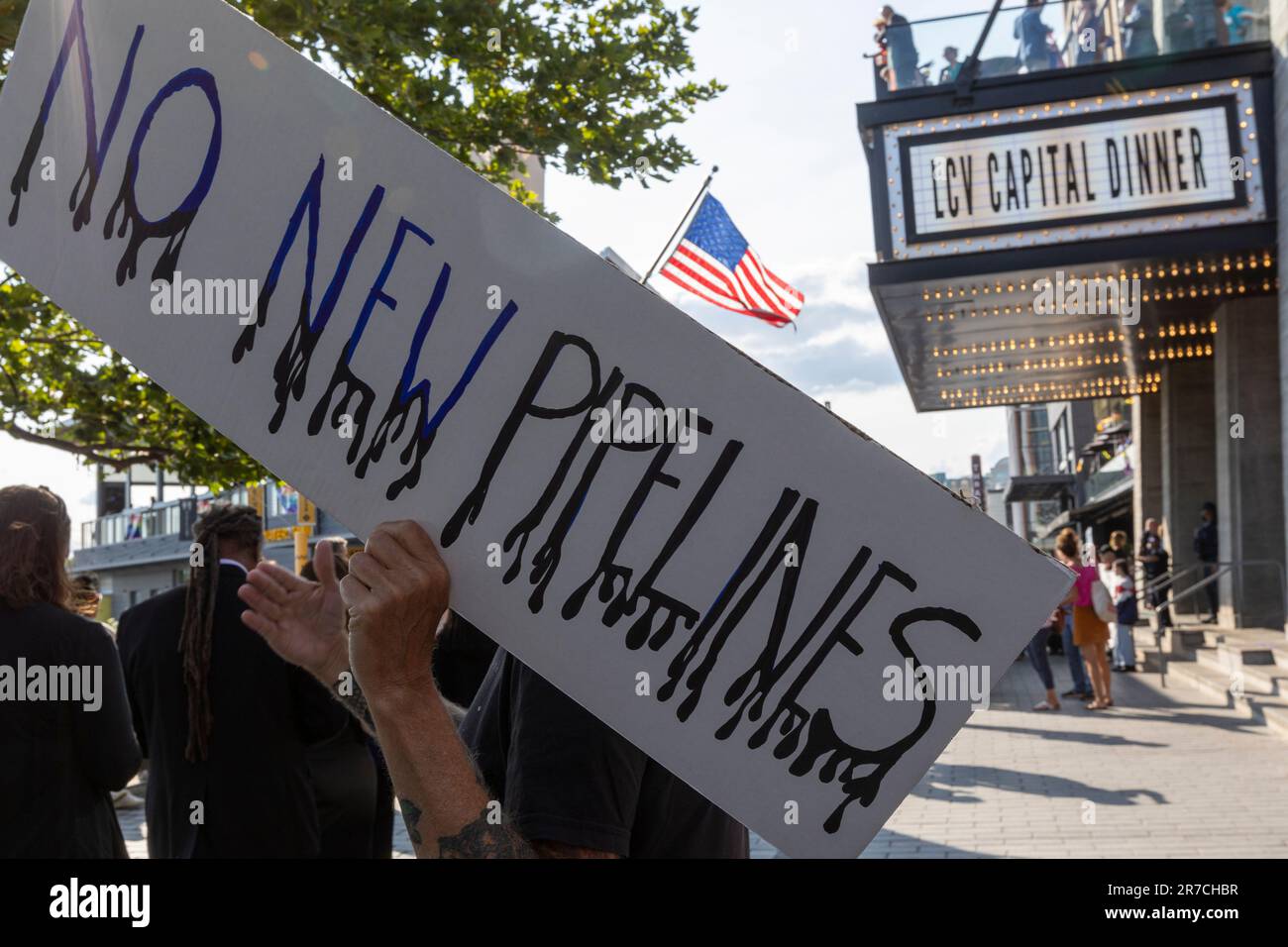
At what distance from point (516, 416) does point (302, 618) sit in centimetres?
79

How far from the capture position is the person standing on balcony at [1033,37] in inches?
612

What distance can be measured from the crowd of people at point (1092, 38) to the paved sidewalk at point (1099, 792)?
8270 mm

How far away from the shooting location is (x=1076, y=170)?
1572cm

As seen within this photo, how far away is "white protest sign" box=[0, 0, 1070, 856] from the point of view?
4.95ft

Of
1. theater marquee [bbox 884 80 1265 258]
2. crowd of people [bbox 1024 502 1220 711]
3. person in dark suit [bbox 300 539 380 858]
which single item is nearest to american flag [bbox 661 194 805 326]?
crowd of people [bbox 1024 502 1220 711]

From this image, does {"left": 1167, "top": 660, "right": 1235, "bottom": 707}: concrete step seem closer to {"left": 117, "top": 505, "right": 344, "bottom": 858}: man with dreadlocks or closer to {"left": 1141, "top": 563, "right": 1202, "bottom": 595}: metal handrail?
{"left": 1141, "top": 563, "right": 1202, "bottom": 595}: metal handrail

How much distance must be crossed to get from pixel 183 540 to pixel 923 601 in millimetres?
60035

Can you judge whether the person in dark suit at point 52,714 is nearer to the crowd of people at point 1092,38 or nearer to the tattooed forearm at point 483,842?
the tattooed forearm at point 483,842

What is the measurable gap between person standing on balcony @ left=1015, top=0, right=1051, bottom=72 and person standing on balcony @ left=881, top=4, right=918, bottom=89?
53.0 inches

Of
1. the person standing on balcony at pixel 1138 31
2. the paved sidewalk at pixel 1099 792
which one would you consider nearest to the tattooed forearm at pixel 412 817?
the paved sidewalk at pixel 1099 792

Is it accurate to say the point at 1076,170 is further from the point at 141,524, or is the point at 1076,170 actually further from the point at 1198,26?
the point at 141,524

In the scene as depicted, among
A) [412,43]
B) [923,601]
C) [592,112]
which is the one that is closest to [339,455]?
[923,601]

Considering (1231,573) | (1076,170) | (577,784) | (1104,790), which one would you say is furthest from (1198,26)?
(577,784)
